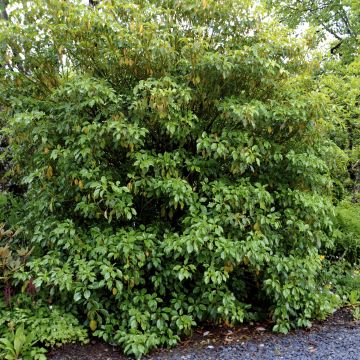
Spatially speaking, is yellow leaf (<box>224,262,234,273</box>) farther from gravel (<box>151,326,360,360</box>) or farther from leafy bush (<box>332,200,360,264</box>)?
leafy bush (<box>332,200,360,264</box>)

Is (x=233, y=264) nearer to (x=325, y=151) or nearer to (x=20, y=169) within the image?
(x=325, y=151)

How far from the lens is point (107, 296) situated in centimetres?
354

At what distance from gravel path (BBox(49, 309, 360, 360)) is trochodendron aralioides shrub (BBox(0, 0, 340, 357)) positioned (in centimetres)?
12

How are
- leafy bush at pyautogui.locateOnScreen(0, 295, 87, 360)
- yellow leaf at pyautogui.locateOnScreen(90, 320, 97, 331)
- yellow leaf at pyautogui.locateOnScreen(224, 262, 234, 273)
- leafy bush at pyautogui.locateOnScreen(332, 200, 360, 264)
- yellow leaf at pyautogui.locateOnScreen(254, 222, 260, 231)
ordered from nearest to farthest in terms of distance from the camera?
leafy bush at pyautogui.locateOnScreen(0, 295, 87, 360), yellow leaf at pyautogui.locateOnScreen(90, 320, 97, 331), yellow leaf at pyautogui.locateOnScreen(224, 262, 234, 273), yellow leaf at pyautogui.locateOnScreen(254, 222, 260, 231), leafy bush at pyautogui.locateOnScreen(332, 200, 360, 264)

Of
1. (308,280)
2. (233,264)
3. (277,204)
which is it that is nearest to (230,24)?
(277,204)

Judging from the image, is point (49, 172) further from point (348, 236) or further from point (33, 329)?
point (348, 236)

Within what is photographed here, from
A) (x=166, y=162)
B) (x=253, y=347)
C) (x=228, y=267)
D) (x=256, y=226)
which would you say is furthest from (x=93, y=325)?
(x=256, y=226)

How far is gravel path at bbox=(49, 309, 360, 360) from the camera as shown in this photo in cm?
317

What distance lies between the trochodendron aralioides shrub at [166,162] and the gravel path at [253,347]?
4.7 inches

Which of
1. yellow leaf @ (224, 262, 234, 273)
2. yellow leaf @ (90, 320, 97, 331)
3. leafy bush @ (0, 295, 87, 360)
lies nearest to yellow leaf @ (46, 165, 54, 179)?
leafy bush @ (0, 295, 87, 360)

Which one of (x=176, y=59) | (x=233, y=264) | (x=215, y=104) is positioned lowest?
(x=233, y=264)

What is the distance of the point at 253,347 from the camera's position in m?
3.32

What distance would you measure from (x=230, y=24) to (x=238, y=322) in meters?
2.79

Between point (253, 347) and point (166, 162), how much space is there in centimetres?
168
